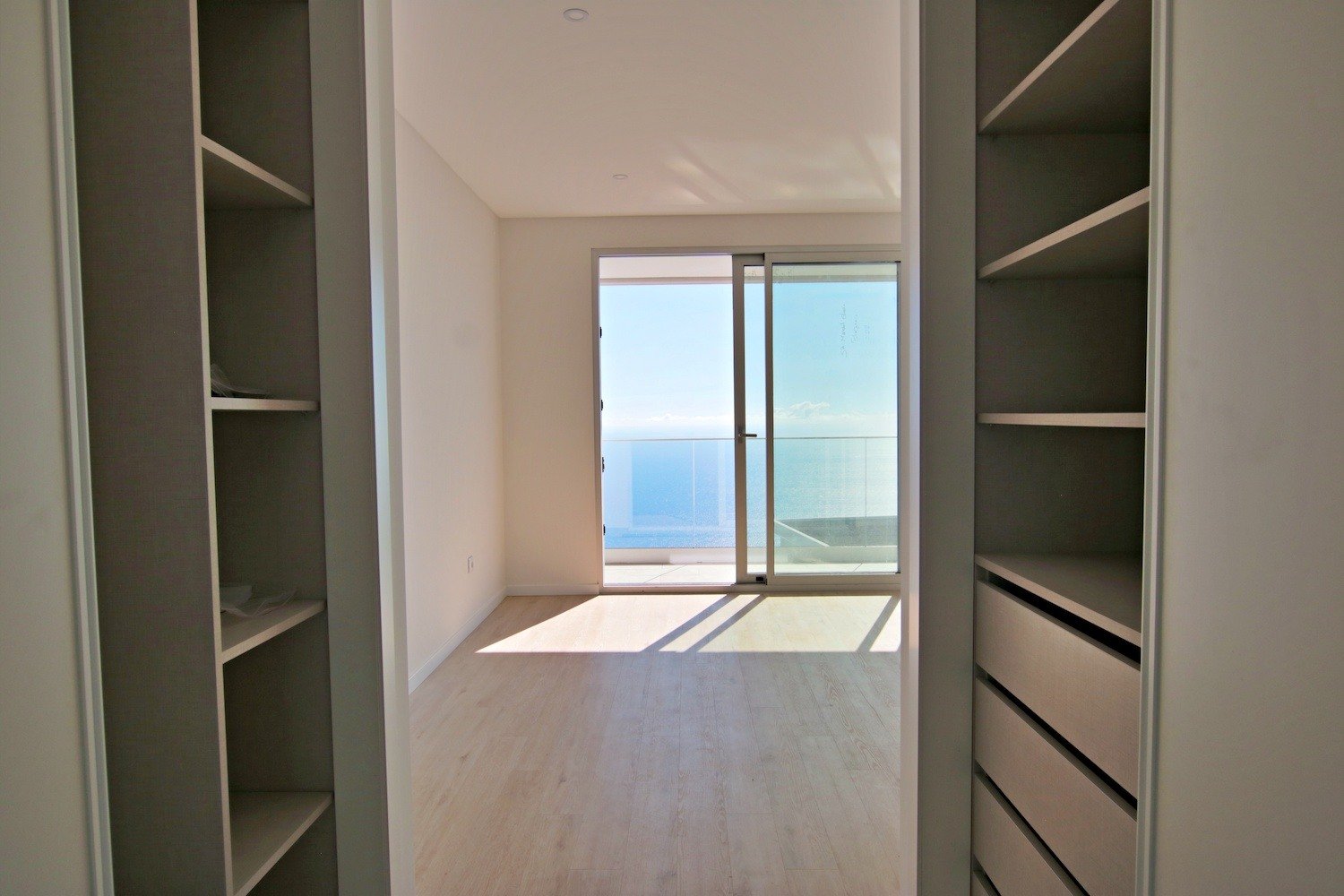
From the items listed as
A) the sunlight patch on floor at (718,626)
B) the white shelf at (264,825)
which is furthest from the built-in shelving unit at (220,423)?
the sunlight patch on floor at (718,626)

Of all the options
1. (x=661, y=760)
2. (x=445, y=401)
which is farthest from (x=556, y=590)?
(x=661, y=760)

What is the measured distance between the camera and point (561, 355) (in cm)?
512

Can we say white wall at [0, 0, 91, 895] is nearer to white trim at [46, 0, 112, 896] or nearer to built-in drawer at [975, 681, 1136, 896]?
white trim at [46, 0, 112, 896]

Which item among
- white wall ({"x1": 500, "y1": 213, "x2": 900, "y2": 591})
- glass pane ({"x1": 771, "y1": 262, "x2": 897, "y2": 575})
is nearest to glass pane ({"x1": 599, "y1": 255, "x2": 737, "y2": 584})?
white wall ({"x1": 500, "y1": 213, "x2": 900, "y2": 591})

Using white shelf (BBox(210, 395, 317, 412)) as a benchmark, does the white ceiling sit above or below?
above

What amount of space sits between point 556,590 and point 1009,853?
13.2 ft

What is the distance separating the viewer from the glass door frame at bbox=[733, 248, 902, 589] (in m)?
5.00

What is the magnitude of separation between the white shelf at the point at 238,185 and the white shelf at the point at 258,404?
0.38 m

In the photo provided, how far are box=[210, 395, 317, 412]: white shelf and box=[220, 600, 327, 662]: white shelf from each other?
378 millimetres

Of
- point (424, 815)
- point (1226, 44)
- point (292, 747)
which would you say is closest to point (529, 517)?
point (424, 815)

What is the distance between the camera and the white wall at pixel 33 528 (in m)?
0.87

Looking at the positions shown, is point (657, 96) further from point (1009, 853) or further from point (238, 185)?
point (1009, 853)

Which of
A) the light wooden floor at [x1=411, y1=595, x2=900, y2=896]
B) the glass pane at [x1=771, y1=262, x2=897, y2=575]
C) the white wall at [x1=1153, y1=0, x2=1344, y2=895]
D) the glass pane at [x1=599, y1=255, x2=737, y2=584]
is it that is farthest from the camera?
the glass pane at [x1=599, y1=255, x2=737, y2=584]

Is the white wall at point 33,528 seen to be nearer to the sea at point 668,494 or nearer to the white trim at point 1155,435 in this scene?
the white trim at point 1155,435
